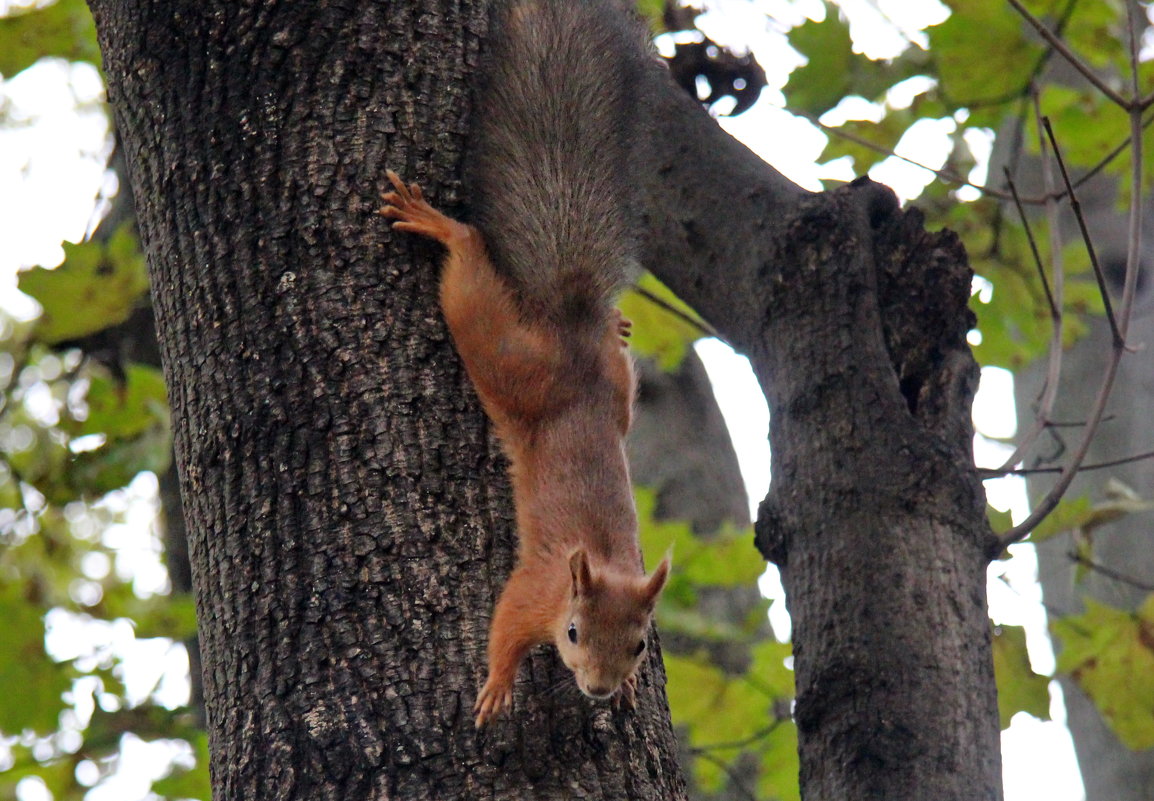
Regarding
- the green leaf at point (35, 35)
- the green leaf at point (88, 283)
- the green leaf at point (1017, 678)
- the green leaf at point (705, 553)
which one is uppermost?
the green leaf at point (35, 35)

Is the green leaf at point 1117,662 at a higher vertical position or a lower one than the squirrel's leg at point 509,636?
higher

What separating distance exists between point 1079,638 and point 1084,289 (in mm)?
1488

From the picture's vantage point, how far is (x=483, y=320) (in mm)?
2102

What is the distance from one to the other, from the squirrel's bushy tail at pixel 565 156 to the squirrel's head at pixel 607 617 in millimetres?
535

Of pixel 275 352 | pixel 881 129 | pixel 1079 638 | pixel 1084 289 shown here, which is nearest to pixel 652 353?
pixel 881 129

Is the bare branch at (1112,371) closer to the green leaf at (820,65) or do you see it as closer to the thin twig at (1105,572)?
the thin twig at (1105,572)

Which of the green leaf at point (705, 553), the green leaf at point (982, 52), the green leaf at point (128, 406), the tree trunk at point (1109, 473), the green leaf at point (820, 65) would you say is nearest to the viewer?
the green leaf at point (982, 52)

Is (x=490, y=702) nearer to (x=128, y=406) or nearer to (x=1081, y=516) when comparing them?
(x=1081, y=516)

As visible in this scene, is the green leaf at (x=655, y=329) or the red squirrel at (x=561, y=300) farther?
the green leaf at (x=655, y=329)

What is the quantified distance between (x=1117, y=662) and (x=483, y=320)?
217 centimetres

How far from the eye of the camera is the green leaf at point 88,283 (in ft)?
11.5

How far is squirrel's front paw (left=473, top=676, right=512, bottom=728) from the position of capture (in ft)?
5.52

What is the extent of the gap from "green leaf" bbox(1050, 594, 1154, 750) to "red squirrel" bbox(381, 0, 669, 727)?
4.79 feet

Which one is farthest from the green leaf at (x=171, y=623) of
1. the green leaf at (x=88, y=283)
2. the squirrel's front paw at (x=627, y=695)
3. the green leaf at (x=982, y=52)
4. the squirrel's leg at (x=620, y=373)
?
the green leaf at (x=982, y=52)
